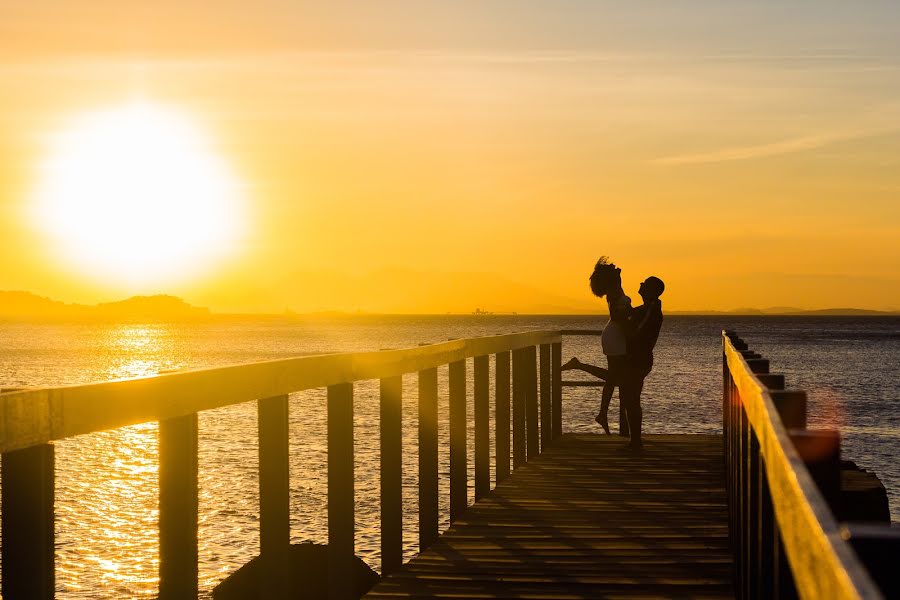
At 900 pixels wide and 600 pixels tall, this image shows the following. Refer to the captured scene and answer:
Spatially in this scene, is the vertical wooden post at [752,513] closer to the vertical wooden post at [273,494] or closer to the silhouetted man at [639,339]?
the vertical wooden post at [273,494]

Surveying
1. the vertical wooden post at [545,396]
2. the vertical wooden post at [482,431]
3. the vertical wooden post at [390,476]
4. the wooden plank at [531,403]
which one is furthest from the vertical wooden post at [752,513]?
the vertical wooden post at [545,396]

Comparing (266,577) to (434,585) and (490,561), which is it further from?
(490,561)

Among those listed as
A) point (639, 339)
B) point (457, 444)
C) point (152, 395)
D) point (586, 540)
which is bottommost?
point (586, 540)

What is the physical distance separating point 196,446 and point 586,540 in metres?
4.33

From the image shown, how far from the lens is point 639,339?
12.7 metres

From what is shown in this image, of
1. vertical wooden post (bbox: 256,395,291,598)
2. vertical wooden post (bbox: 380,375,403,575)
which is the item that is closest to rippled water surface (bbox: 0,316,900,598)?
vertical wooden post (bbox: 380,375,403,575)

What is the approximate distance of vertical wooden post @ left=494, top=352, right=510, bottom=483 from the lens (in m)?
10.5

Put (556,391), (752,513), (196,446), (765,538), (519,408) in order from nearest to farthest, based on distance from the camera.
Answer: (765,538) < (196,446) < (752,513) < (519,408) < (556,391)

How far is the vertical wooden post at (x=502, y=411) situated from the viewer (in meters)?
10.5

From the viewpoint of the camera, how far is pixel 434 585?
6395 millimetres

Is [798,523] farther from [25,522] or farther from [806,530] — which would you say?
[25,522]

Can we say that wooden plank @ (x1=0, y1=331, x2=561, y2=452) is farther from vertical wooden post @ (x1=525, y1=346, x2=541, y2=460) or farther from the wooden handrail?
vertical wooden post @ (x1=525, y1=346, x2=541, y2=460)

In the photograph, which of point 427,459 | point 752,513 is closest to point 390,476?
point 427,459

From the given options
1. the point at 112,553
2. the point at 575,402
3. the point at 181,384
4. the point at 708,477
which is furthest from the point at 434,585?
the point at 575,402
